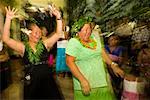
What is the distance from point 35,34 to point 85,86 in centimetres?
50

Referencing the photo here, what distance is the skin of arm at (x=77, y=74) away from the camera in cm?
227

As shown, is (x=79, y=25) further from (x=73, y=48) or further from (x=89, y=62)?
(x=89, y=62)

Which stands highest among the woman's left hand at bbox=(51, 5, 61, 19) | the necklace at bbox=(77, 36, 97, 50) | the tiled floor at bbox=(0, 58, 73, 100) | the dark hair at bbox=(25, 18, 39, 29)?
the woman's left hand at bbox=(51, 5, 61, 19)

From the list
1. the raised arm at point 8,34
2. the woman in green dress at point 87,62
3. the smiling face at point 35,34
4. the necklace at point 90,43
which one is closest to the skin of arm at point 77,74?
the woman in green dress at point 87,62

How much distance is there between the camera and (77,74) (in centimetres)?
228

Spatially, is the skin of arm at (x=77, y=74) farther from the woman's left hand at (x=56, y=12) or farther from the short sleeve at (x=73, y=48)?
the woman's left hand at (x=56, y=12)

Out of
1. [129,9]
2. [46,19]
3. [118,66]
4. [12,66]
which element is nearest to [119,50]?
[118,66]

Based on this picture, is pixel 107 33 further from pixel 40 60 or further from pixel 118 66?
pixel 40 60

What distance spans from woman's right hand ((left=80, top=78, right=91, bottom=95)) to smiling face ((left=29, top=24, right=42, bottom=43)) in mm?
428

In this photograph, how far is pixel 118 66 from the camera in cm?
230

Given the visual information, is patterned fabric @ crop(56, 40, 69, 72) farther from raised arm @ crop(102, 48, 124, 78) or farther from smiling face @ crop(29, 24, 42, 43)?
raised arm @ crop(102, 48, 124, 78)

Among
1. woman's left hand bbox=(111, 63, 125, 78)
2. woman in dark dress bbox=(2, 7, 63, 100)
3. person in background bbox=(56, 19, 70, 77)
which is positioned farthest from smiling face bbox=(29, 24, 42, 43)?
woman's left hand bbox=(111, 63, 125, 78)

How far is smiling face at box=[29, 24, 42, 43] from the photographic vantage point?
2.27m

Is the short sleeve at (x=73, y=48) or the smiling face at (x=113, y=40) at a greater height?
the smiling face at (x=113, y=40)
